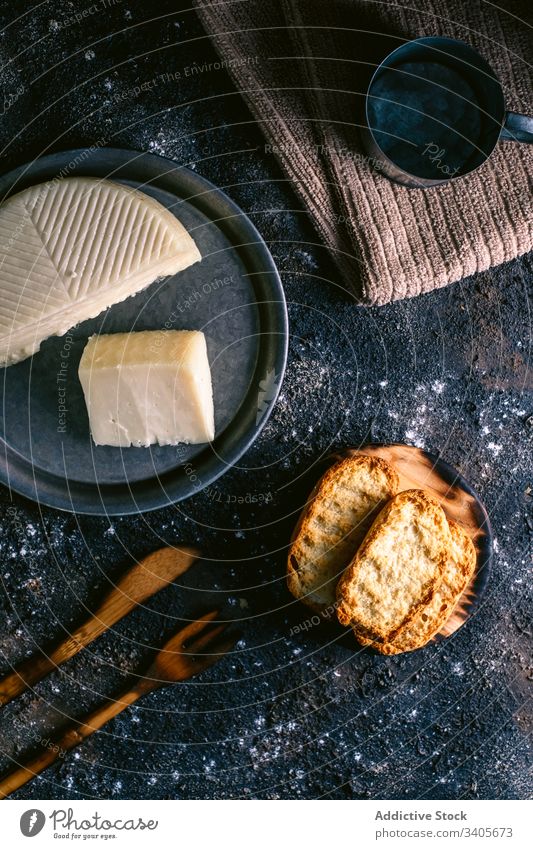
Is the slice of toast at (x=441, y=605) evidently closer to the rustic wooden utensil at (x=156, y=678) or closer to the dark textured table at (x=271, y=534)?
the dark textured table at (x=271, y=534)

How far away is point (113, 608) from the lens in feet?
3.59

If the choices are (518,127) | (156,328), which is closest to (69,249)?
(156,328)

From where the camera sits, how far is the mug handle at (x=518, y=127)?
36.1 inches

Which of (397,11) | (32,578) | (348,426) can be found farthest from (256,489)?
(397,11)

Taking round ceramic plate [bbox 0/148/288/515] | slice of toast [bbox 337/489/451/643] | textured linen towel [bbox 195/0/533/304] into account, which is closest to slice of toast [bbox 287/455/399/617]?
slice of toast [bbox 337/489/451/643]

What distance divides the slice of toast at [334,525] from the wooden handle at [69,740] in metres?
0.30

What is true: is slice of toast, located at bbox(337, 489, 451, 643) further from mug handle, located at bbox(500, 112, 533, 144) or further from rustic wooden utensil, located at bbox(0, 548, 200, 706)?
mug handle, located at bbox(500, 112, 533, 144)

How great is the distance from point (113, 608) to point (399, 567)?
1.48 ft

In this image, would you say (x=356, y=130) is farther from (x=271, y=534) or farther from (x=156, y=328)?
(x=271, y=534)

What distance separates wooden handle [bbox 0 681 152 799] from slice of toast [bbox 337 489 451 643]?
0.36 meters

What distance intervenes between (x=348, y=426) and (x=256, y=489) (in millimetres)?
180

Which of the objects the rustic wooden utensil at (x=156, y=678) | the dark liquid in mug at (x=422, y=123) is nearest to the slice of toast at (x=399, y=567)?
the rustic wooden utensil at (x=156, y=678)

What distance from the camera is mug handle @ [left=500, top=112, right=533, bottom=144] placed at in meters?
0.92

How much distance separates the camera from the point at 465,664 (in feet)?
3.74
